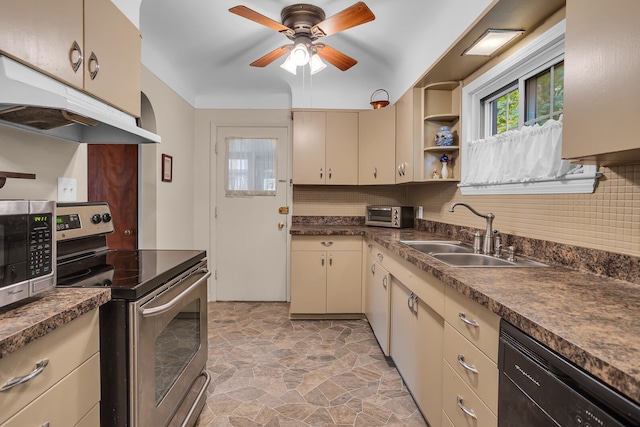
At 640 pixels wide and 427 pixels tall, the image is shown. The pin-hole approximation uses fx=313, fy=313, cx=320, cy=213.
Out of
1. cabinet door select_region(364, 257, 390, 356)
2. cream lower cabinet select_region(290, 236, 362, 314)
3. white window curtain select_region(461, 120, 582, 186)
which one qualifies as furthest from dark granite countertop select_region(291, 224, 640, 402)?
cream lower cabinet select_region(290, 236, 362, 314)

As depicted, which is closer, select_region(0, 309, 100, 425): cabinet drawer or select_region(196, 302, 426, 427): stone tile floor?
select_region(0, 309, 100, 425): cabinet drawer

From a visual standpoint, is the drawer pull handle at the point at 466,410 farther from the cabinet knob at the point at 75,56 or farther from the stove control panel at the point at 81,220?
the cabinet knob at the point at 75,56

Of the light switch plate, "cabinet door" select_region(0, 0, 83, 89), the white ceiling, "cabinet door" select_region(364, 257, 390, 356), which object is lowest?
"cabinet door" select_region(364, 257, 390, 356)

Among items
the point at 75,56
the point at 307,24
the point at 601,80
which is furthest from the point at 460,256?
the point at 75,56

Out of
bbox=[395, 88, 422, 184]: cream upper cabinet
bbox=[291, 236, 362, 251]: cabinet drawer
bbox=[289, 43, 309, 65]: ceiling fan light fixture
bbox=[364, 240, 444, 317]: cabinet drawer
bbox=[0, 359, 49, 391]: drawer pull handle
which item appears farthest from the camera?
bbox=[291, 236, 362, 251]: cabinet drawer

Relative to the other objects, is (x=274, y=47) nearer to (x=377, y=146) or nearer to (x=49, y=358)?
(x=377, y=146)

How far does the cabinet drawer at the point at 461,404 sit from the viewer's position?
1.02 meters

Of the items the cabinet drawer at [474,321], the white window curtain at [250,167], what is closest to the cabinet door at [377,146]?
the white window curtain at [250,167]

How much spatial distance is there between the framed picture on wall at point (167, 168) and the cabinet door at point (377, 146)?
187 cm

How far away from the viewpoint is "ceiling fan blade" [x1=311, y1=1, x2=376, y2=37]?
1.71 m

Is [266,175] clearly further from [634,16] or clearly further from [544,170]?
[634,16]

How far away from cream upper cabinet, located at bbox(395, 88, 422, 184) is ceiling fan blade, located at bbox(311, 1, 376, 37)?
0.88 m

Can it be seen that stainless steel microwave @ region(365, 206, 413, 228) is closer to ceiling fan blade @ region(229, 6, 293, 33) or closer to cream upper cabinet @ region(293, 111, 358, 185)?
cream upper cabinet @ region(293, 111, 358, 185)

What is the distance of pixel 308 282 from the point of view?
307cm
